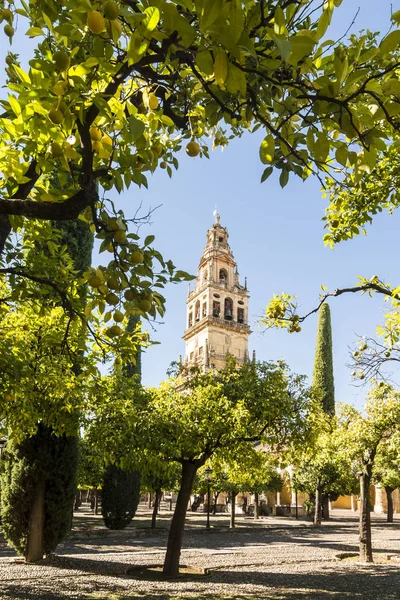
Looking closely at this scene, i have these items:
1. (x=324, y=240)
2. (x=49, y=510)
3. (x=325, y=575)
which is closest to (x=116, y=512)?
(x=49, y=510)

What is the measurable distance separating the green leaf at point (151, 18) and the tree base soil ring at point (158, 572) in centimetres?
1193

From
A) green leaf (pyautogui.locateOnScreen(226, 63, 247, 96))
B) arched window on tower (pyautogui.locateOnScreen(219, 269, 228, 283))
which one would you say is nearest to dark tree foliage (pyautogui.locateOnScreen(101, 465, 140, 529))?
green leaf (pyautogui.locateOnScreen(226, 63, 247, 96))

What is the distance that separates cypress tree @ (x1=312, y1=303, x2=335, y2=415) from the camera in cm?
4844

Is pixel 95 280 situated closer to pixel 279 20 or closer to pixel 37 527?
pixel 279 20

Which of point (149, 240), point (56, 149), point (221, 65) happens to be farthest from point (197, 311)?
point (221, 65)

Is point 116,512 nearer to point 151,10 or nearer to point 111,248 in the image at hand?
point 111,248

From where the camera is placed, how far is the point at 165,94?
3.71 m

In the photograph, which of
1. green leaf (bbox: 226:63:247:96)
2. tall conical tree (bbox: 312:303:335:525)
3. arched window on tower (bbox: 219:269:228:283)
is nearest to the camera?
green leaf (bbox: 226:63:247:96)

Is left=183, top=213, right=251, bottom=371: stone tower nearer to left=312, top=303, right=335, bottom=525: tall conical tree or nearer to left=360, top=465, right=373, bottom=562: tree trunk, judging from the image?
left=312, top=303, right=335, bottom=525: tall conical tree

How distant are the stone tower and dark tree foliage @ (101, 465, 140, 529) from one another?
3104cm

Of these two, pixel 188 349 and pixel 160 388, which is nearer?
pixel 160 388

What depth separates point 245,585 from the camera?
10.7 m

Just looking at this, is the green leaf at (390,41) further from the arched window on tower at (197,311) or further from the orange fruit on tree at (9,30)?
the arched window on tower at (197,311)

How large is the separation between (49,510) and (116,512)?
11927 mm
